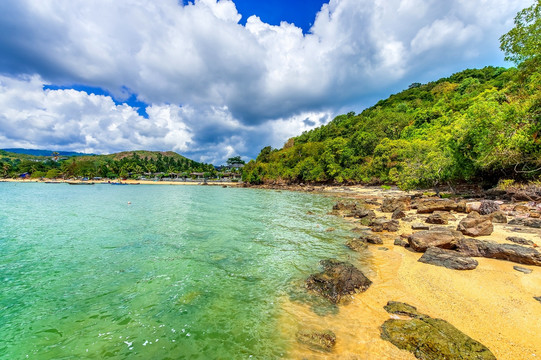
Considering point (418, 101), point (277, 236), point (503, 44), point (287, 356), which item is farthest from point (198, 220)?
point (418, 101)

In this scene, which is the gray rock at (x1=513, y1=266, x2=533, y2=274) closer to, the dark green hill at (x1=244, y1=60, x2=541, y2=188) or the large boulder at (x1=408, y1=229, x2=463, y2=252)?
the large boulder at (x1=408, y1=229, x2=463, y2=252)

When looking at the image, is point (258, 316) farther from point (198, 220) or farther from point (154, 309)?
point (198, 220)

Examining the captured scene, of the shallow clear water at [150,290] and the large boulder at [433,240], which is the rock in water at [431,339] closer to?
the shallow clear water at [150,290]

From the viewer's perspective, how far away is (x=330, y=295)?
6562mm

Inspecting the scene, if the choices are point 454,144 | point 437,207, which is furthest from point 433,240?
point 454,144

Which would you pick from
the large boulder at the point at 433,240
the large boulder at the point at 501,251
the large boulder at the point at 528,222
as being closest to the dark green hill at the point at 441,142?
the large boulder at the point at 528,222

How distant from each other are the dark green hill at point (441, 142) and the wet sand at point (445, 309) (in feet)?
57.9

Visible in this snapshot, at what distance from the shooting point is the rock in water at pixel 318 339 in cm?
454

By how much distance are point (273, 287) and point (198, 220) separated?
13.2 metres

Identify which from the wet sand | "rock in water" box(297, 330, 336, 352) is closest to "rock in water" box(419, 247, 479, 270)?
the wet sand

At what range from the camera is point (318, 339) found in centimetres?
473

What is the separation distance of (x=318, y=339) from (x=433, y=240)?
7.93 m

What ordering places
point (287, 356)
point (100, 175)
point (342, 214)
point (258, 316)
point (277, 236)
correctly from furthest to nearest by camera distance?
point (100, 175) < point (342, 214) < point (277, 236) < point (258, 316) < point (287, 356)

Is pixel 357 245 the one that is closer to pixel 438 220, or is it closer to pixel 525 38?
pixel 438 220
